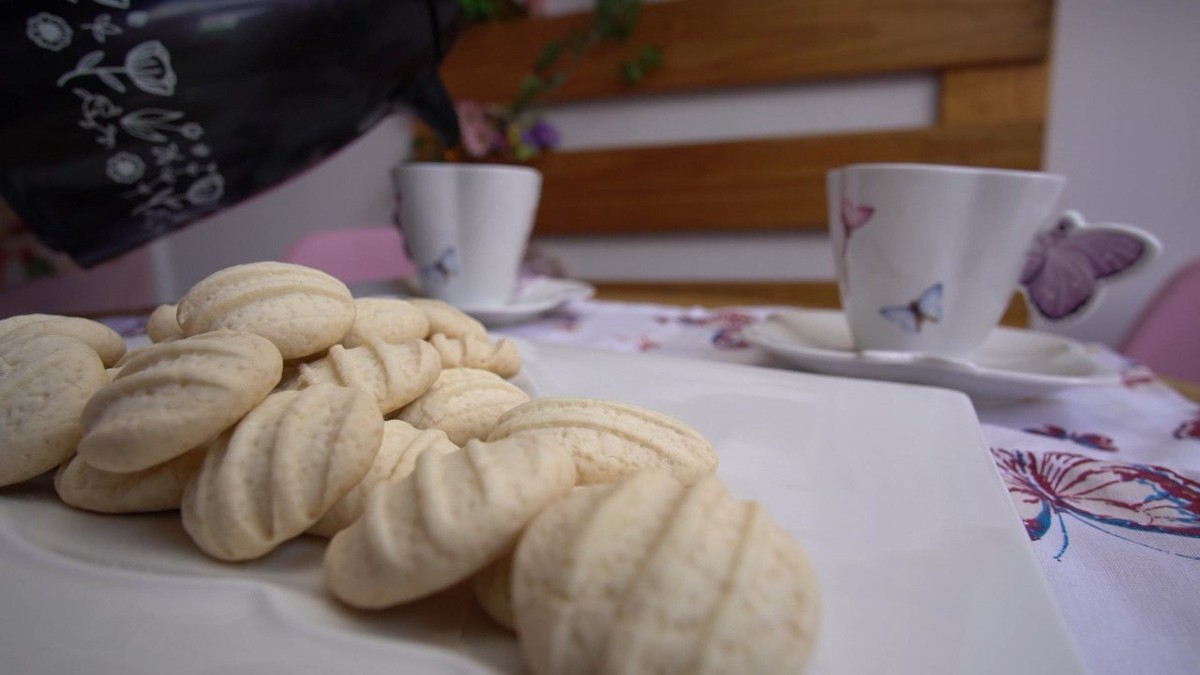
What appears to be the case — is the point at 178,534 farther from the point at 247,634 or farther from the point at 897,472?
the point at 897,472

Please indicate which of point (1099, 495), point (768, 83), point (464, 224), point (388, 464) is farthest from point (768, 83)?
point (388, 464)

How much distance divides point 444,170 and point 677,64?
34.6 inches

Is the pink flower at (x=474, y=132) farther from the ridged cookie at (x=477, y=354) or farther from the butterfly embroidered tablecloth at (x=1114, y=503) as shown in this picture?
the ridged cookie at (x=477, y=354)

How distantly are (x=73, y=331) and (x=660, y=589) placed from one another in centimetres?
30

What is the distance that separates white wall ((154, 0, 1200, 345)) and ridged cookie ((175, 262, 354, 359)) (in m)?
1.20

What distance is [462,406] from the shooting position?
313mm

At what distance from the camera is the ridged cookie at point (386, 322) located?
339 millimetres

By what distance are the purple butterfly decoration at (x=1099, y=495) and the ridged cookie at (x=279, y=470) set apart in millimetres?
264

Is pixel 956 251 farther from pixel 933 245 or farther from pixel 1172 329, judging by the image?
pixel 1172 329

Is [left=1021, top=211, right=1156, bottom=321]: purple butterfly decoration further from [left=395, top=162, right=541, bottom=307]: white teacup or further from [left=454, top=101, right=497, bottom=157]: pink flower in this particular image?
[left=454, top=101, right=497, bottom=157]: pink flower

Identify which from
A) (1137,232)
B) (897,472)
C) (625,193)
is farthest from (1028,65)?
(897,472)

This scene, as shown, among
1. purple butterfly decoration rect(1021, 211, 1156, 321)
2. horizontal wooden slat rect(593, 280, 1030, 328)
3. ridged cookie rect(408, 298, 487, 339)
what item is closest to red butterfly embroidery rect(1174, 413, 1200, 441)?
purple butterfly decoration rect(1021, 211, 1156, 321)

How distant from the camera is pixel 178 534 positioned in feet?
0.76

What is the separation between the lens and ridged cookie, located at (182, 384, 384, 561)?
0.69 ft
